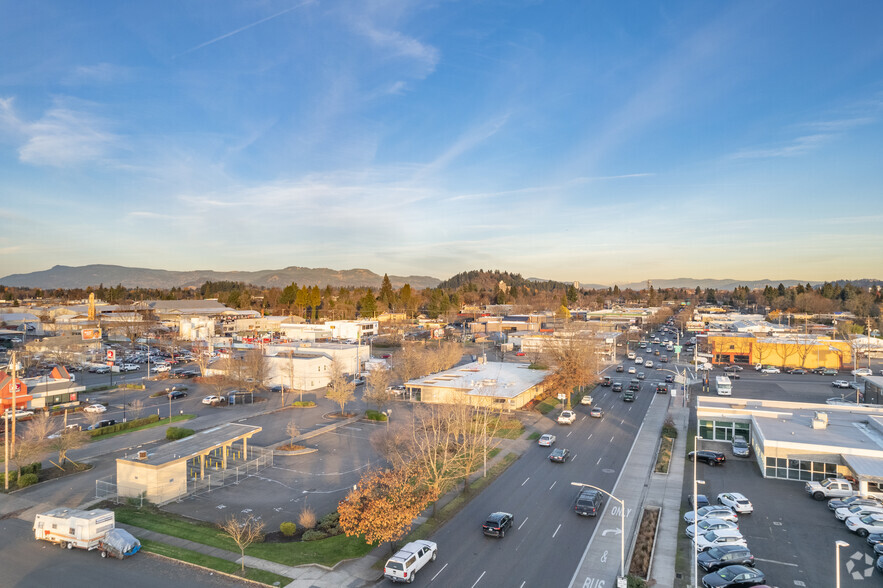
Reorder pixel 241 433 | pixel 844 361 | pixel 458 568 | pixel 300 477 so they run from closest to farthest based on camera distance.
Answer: pixel 458 568 < pixel 300 477 < pixel 241 433 < pixel 844 361

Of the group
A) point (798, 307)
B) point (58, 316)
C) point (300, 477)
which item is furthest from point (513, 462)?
point (798, 307)

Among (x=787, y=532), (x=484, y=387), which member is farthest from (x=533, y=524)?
(x=484, y=387)

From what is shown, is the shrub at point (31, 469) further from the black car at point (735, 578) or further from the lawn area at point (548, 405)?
the lawn area at point (548, 405)

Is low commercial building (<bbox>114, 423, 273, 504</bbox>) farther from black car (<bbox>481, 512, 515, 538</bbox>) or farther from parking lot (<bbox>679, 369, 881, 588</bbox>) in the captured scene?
parking lot (<bbox>679, 369, 881, 588</bbox>)

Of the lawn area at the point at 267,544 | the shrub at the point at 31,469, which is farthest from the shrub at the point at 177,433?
the lawn area at the point at 267,544

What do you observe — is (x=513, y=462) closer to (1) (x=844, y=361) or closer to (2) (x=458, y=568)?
(2) (x=458, y=568)

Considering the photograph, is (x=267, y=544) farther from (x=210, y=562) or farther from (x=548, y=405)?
(x=548, y=405)
